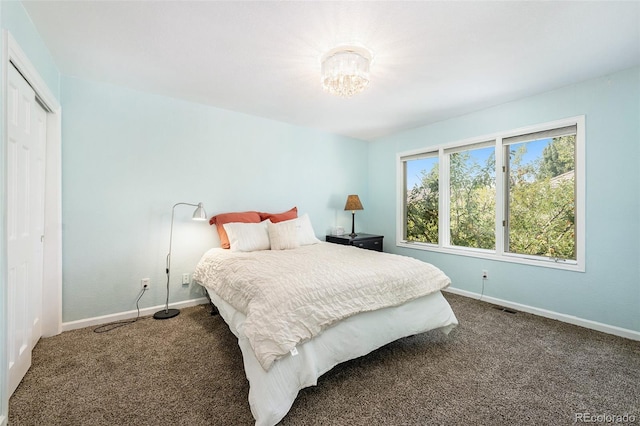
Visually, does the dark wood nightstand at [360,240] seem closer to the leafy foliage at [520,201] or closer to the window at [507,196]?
the window at [507,196]

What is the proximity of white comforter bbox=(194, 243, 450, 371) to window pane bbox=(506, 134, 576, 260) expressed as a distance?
1611 mm

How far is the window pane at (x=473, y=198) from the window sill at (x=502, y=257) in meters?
0.14

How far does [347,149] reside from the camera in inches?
181

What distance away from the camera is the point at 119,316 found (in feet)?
8.93

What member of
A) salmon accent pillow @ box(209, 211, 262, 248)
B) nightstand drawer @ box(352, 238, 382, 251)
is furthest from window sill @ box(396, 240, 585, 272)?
salmon accent pillow @ box(209, 211, 262, 248)

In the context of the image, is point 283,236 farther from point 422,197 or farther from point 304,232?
point 422,197

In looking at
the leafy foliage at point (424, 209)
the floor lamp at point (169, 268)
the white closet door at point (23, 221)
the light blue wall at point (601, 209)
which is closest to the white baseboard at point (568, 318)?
the light blue wall at point (601, 209)

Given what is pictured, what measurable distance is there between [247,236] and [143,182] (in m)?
1.20

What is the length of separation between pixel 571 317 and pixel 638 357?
24.8 inches

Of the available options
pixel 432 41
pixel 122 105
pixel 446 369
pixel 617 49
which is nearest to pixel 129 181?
pixel 122 105

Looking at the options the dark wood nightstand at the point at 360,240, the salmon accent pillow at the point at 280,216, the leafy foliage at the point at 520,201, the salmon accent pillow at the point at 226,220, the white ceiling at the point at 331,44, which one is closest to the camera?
the white ceiling at the point at 331,44

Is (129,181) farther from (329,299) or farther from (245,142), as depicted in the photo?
(329,299)

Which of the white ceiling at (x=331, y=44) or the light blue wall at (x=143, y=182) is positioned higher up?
the white ceiling at (x=331, y=44)

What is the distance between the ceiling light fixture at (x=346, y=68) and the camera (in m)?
2.04
